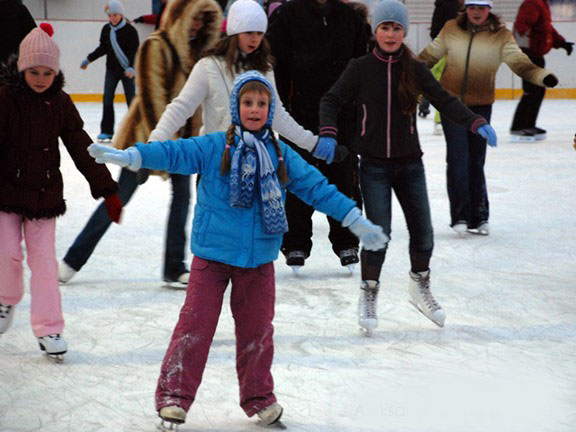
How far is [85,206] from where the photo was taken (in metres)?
7.33

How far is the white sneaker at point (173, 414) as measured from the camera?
2.95 meters

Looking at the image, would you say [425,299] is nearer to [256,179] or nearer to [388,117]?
[388,117]

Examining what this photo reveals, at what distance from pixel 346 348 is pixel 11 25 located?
99.1 inches

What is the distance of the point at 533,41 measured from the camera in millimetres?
11039

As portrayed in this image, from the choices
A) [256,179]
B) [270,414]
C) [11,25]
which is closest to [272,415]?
[270,414]

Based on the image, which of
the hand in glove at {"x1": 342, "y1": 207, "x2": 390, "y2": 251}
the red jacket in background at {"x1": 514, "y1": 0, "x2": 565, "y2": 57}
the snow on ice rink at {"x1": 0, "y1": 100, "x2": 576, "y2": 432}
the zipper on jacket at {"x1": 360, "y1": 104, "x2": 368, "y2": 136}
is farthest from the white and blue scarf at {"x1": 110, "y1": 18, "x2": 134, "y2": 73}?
the hand in glove at {"x1": 342, "y1": 207, "x2": 390, "y2": 251}

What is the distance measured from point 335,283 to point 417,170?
1.14 metres

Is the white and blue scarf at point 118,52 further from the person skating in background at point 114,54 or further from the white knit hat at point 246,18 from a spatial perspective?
the white knit hat at point 246,18

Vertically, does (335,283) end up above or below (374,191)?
below

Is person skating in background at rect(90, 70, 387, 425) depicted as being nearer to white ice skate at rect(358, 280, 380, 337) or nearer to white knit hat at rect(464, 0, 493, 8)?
white ice skate at rect(358, 280, 380, 337)

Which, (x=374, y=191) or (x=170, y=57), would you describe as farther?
(x=170, y=57)

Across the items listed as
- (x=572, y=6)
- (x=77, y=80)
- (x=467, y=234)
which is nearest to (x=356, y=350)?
(x=467, y=234)

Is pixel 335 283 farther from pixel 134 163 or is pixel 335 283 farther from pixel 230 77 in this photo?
pixel 134 163

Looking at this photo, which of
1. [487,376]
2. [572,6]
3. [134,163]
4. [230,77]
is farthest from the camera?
[572,6]
